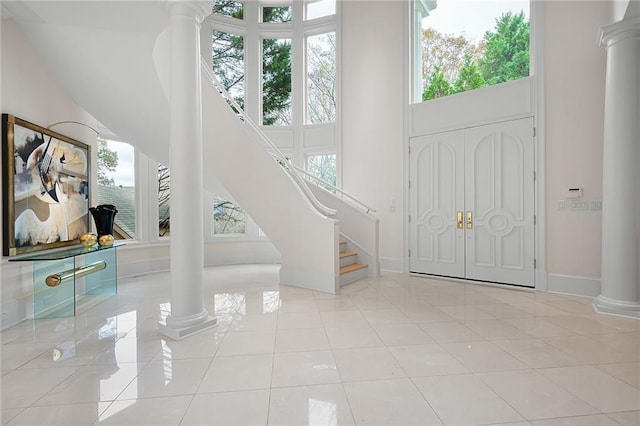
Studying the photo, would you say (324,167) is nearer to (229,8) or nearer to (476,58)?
(476,58)

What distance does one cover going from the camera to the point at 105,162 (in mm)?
5957

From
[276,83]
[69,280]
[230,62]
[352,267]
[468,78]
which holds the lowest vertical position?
[352,267]

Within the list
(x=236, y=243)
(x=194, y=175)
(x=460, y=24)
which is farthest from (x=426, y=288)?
(x=460, y=24)

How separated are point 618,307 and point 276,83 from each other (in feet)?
24.3

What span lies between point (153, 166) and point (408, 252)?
5.21 meters

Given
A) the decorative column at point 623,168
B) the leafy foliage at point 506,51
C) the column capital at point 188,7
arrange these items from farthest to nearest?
the leafy foliage at point 506,51, the decorative column at point 623,168, the column capital at point 188,7

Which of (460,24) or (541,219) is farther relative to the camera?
(460,24)

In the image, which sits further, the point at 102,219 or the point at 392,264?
the point at 392,264

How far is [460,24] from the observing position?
6.02 m

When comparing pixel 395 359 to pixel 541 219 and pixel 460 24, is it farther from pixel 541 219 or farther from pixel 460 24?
pixel 460 24

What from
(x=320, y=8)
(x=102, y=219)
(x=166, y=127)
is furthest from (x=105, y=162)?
(x=320, y=8)

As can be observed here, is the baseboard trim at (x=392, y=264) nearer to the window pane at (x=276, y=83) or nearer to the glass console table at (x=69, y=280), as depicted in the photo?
the window pane at (x=276, y=83)

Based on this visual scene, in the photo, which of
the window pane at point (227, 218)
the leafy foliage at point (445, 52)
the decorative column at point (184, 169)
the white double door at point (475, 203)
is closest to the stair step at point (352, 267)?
the white double door at point (475, 203)

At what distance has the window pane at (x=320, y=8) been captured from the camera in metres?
7.74
